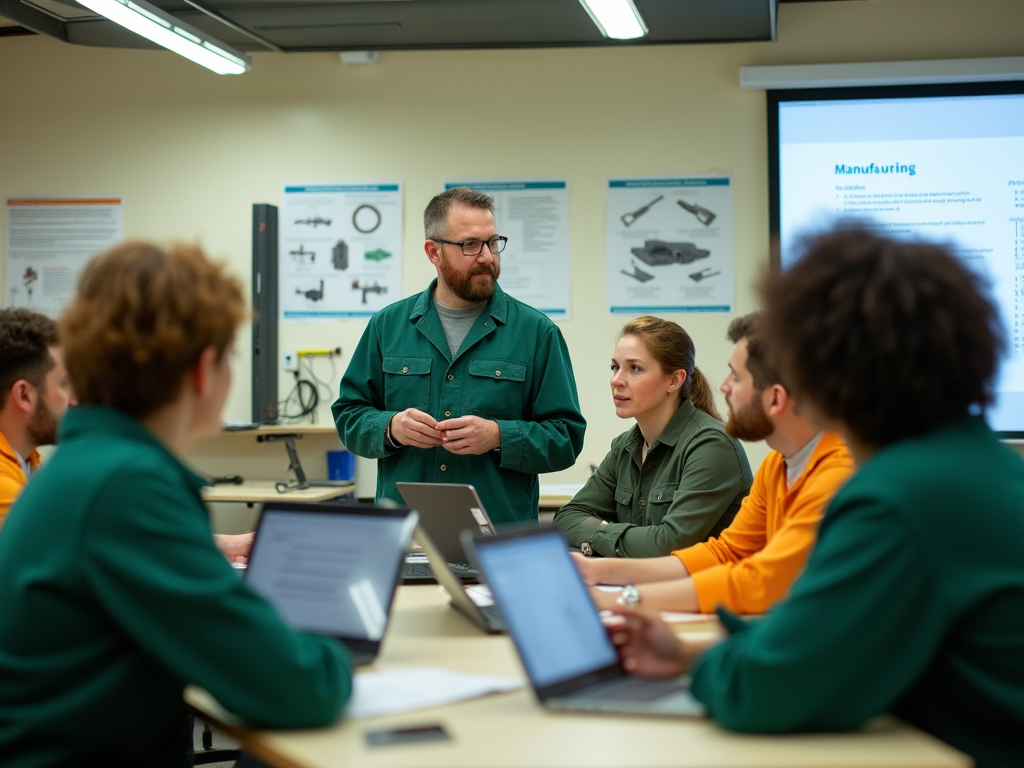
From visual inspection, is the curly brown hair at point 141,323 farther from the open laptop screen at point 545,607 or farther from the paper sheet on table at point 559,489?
the paper sheet on table at point 559,489

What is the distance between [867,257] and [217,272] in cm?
88

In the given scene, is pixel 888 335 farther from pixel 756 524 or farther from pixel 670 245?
pixel 670 245

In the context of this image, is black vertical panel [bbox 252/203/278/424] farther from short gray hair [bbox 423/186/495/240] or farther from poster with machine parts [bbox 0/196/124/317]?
short gray hair [bbox 423/186/495/240]

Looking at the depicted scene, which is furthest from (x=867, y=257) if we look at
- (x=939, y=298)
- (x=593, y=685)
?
(x=593, y=685)

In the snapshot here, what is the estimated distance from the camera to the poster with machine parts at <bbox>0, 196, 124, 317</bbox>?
16.7ft

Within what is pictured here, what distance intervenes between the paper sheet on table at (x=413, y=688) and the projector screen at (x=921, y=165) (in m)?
3.44

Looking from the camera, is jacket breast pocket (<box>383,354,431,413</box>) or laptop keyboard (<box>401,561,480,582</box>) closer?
laptop keyboard (<box>401,561,480,582</box>)

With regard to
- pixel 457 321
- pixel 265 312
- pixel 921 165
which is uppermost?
pixel 921 165

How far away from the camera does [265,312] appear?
4.80 meters

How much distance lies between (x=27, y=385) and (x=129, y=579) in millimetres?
1250

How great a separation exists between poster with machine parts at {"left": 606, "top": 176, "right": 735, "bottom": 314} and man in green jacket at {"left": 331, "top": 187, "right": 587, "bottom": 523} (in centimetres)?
168

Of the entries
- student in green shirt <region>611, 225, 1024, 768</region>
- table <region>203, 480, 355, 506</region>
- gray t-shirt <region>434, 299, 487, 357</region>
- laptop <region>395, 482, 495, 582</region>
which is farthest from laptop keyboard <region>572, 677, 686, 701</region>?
table <region>203, 480, 355, 506</region>

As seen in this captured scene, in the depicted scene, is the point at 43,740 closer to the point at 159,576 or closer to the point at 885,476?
the point at 159,576

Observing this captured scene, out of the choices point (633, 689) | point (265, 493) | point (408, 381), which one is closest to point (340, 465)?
point (265, 493)
